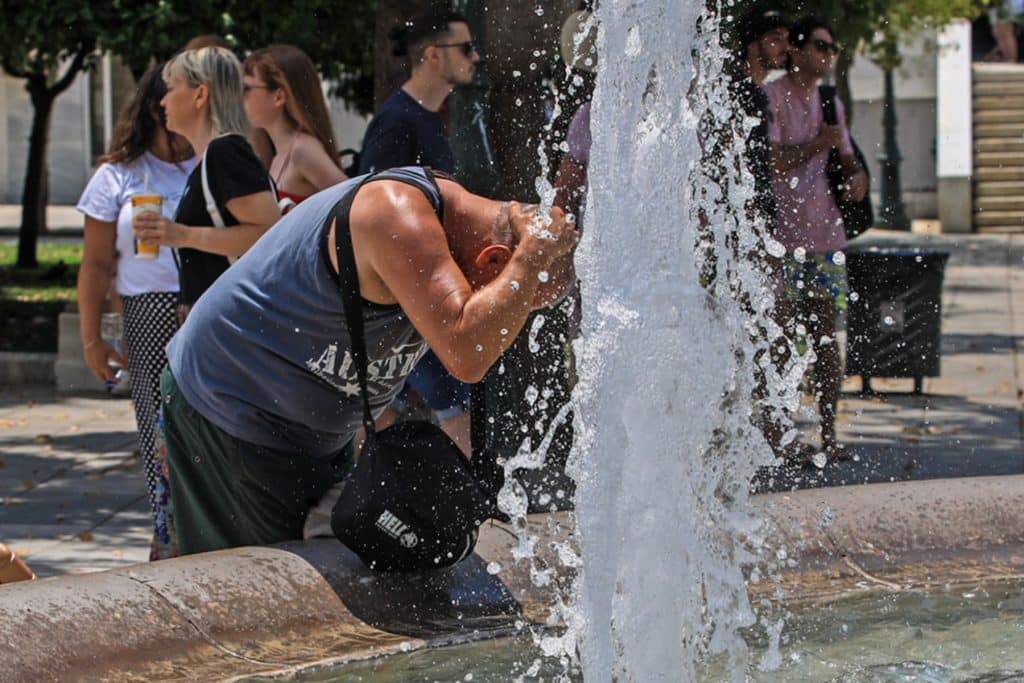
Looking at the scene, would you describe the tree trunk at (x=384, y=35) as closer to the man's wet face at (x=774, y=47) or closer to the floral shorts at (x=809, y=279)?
the man's wet face at (x=774, y=47)

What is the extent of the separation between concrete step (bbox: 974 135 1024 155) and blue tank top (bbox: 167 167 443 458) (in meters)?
19.1

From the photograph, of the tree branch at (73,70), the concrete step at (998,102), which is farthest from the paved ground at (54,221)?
the concrete step at (998,102)

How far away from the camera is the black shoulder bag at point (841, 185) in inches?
259

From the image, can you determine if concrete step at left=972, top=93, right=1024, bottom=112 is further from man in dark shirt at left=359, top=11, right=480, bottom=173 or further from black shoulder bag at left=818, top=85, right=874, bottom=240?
man in dark shirt at left=359, top=11, right=480, bottom=173

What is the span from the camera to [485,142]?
5.65 m

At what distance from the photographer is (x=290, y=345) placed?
11.4 ft

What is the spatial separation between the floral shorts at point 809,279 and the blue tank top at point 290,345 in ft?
10.2

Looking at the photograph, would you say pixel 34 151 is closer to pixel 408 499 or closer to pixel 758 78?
pixel 758 78

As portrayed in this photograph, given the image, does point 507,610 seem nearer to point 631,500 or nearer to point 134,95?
point 631,500

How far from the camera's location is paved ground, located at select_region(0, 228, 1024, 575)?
607 centimetres

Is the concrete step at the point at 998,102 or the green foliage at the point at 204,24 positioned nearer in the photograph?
the green foliage at the point at 204,24

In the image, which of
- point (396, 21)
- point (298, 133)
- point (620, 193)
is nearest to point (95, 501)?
point (298, 133)

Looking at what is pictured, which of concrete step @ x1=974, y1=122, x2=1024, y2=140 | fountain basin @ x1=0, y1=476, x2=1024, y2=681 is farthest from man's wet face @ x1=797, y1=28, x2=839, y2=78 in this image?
concrete step @ x1=974, y1=122, x2=1024, y2=140

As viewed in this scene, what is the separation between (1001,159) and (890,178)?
4.59 ft
